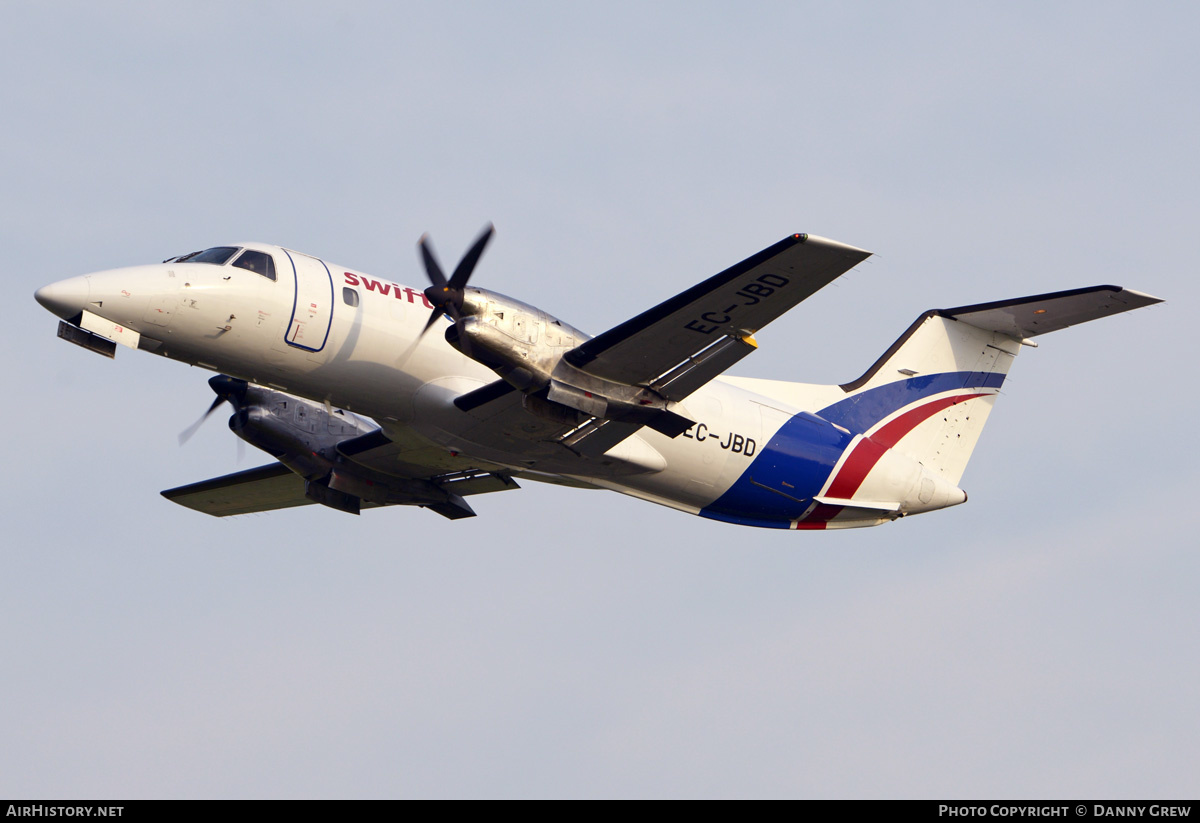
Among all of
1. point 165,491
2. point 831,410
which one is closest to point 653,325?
point 831,410

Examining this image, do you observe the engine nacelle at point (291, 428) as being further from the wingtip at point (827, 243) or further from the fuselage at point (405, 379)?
the wingtip at point (827, 243)

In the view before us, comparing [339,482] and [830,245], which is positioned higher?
[830,245]

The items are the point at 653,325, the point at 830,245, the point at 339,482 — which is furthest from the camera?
the point at 339,482

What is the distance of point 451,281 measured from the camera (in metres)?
15.9

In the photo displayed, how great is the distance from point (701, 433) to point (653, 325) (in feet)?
10.7

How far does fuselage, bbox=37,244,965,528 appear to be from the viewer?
16156 millimetres

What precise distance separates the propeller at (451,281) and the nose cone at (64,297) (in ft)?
13.7

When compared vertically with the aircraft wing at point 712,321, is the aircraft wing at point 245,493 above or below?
below

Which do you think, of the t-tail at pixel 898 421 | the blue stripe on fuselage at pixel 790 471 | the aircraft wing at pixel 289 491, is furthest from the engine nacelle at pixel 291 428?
the t-tail at pixel 898 421

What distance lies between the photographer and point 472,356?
15.9 metres

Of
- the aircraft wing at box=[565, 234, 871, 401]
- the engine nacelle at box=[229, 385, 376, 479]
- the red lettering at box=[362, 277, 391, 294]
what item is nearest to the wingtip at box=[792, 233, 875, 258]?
the aircraft wing at box=[565, 234, 871, 401]

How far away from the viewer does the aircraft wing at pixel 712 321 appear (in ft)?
47.9

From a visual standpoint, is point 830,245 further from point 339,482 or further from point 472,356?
point 339,482
